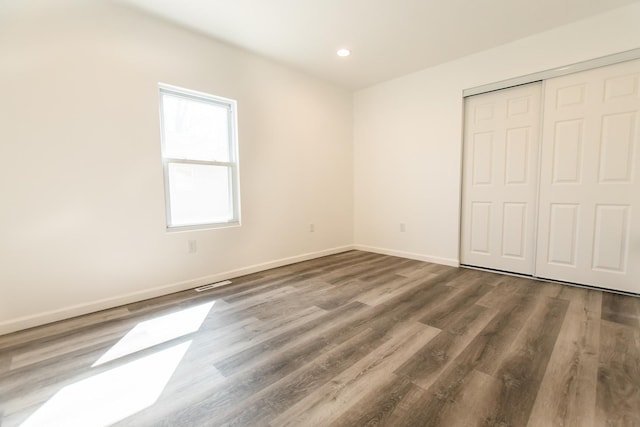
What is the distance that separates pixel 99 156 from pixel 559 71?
14.7ft

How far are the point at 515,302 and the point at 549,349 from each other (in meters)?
0.76

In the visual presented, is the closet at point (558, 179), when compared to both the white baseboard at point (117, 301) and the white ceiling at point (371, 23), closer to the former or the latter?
the white ceiling at point (371, 23)

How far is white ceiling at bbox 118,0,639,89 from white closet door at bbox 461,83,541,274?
0.67 m

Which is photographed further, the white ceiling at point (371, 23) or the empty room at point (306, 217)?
the white ceiling at point (371, 23)

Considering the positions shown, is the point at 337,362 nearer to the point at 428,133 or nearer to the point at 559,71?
the point at 428,133

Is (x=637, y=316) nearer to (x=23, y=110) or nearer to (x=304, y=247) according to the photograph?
(x=304, y=247)

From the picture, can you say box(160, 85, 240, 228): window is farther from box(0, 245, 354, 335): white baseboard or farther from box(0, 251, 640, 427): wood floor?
box(0, 251, 640, 427): wood floor

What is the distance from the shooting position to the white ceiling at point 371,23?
2.37 metres

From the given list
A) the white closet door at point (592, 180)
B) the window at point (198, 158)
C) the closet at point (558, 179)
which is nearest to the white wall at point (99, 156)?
the window at point (198, 158)

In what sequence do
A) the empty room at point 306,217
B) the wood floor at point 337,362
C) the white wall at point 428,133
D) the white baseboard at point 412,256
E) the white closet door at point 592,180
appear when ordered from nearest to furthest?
1. the wood floor at point 337,362
2. the empty room at point 306,217
3. the white closet door at point 592,180
4. the white wall at point 428,133
5. the white baseboard at point 412,256

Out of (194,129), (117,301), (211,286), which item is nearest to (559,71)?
(194,129)

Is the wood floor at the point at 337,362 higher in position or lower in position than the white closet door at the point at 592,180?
lower

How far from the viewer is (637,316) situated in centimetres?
211

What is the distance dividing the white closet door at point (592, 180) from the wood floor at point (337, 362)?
0.34 metres
